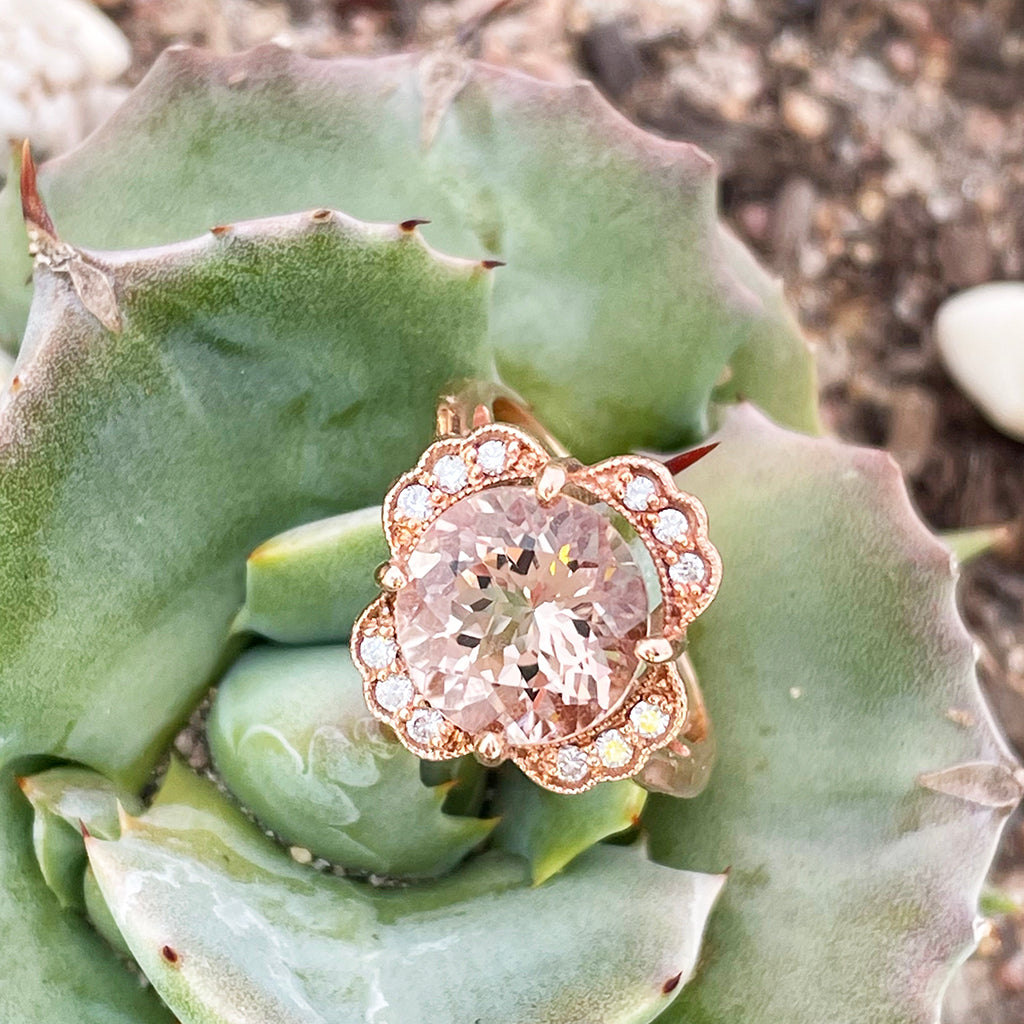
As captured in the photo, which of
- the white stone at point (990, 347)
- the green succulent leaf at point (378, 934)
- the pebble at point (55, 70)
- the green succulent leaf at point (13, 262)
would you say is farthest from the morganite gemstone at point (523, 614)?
the white stone at point (990, 347)

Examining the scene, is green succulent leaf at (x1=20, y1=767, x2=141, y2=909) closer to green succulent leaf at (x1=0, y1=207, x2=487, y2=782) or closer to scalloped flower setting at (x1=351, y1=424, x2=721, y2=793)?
green succulent leaf at (x1=0, y1=207, x2=487, y2=782)

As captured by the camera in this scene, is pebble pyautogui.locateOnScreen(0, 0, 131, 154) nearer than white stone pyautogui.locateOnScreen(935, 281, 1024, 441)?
Yes

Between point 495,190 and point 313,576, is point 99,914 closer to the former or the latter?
point 313,576

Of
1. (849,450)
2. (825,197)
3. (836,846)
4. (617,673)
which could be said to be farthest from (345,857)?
(825,197)

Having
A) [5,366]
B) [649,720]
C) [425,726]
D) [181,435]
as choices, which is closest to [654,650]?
[649,720]

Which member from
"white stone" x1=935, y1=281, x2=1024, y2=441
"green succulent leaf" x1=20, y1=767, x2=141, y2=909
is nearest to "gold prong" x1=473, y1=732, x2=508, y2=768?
"green succulent leaf" x1=20, y1=767, x2=141, y2=909
